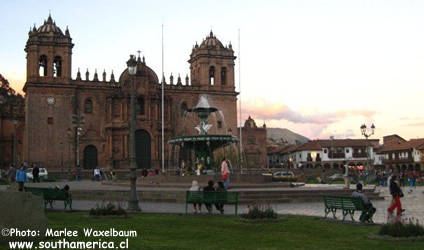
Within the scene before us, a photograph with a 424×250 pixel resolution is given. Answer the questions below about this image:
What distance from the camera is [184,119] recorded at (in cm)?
5728

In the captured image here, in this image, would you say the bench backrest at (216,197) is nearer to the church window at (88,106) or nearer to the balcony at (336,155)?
the church window at (88,106)

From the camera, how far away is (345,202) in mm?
14359

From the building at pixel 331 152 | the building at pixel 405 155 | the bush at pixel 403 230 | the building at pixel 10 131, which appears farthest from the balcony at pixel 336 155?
the bush at pixel 403 230

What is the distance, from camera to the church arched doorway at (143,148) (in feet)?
177

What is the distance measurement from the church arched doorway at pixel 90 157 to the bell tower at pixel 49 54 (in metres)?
6.69

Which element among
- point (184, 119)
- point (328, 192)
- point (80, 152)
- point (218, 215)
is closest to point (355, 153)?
point (184, 119)

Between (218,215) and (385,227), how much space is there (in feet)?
19.8

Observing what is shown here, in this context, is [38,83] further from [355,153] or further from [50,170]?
[355,153]

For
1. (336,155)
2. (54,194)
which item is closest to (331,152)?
(336,155)

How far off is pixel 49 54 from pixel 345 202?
43.7m

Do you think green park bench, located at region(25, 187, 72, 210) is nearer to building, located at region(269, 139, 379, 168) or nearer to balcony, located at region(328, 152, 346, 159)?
building, located at region(269, 139, 379, 168)

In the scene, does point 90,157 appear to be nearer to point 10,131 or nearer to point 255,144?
point 10,131

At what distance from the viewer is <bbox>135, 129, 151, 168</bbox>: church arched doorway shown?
5401 cm

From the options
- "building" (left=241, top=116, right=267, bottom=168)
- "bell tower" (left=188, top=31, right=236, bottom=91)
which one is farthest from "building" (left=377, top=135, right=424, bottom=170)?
"bell tower" (left=188, top=31, right=236, bottom=91)
